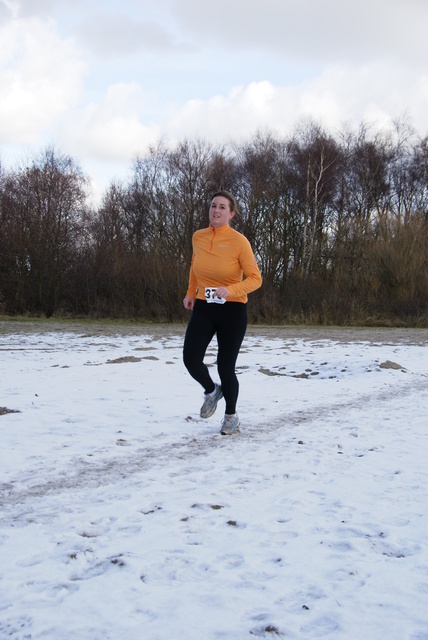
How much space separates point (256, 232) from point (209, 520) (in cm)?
3554

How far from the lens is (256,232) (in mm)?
37906

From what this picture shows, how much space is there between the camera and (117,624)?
2117 millimetres

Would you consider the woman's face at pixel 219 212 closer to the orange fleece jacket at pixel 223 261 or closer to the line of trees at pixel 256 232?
the orange fleece jacket at pixel 223 261

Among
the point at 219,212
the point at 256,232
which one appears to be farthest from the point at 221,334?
the point at 256,232

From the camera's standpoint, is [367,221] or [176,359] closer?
[176,359]

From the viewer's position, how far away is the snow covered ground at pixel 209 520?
2.19 m

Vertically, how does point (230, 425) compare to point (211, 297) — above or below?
below

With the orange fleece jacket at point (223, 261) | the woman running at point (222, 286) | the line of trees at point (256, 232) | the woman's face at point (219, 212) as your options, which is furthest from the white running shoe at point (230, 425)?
the line of trees at point (256, 232)

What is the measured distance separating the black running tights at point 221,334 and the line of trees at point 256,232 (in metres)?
23.3

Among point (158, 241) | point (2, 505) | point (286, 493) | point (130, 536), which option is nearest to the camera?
point (130, 536)

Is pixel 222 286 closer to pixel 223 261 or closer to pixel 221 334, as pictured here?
pixel 223 261

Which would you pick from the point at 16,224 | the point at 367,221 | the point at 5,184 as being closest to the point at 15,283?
the point at 16,224

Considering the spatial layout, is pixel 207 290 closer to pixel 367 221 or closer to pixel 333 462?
pixel 333 462

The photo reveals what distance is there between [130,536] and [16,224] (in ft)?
106
